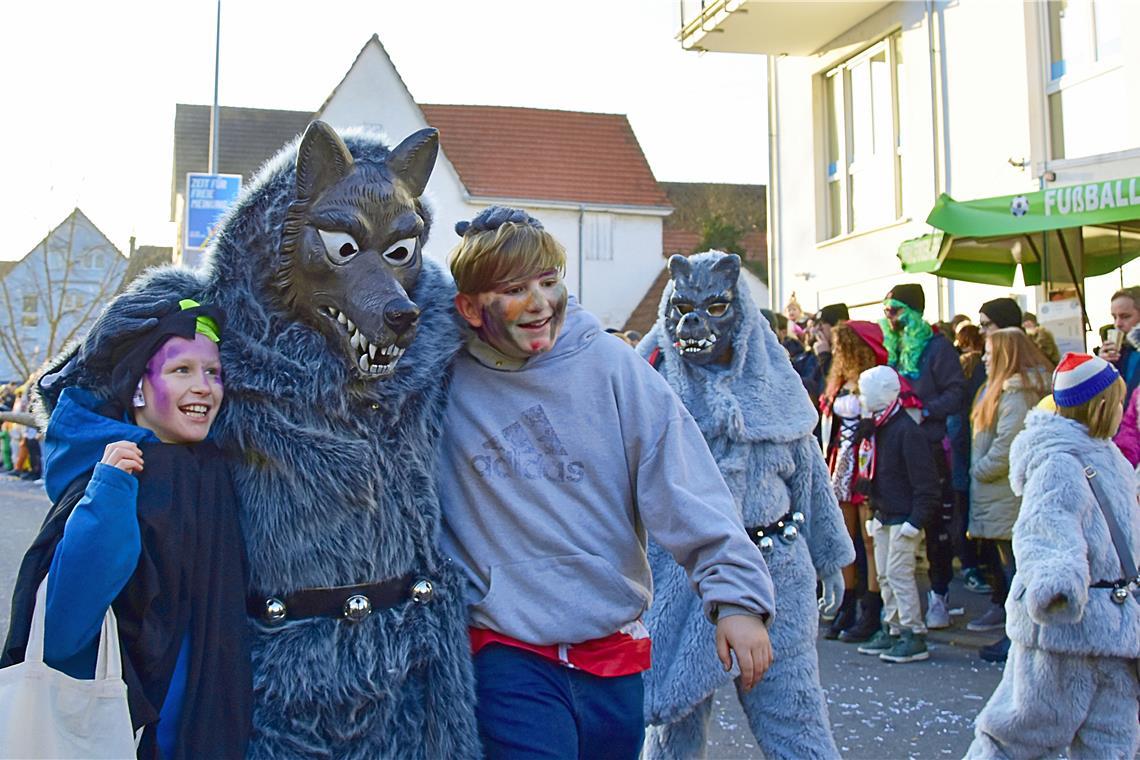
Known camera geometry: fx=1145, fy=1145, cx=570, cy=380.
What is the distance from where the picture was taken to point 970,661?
7.03 metres

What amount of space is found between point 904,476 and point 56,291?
3205cm

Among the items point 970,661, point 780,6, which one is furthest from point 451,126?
point 970,661

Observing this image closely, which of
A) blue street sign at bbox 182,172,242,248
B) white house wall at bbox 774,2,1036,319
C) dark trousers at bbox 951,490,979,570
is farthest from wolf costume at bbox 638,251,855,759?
blue street sign at bbox 182,172,242,248

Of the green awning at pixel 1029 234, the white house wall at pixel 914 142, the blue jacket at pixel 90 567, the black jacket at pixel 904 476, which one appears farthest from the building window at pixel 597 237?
the blue jacket at pixel 90 567

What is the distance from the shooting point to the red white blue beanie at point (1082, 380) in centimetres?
441

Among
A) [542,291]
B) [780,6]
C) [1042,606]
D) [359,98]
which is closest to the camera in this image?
[542,291]

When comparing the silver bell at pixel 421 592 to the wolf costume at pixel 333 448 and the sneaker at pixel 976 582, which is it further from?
the sneaker at pixel 976 582

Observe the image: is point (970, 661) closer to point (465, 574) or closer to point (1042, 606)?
point (1042, 606)

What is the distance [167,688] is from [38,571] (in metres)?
0.35

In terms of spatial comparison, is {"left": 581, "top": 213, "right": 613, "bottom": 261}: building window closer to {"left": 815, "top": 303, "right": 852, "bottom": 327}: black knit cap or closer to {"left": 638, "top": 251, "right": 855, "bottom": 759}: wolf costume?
{"left": 815, "top": 303, "right": 852, "bottom": 327}: black knit cap

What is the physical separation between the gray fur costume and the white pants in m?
2.62

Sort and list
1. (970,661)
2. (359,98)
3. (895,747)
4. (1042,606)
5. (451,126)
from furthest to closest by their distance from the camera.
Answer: (451,126), (359,98), (970,661), (895,747), (1042,606)

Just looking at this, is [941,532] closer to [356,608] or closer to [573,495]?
[573,495]

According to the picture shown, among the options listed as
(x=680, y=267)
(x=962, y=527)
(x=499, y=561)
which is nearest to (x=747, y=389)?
(x=680, y=267)
